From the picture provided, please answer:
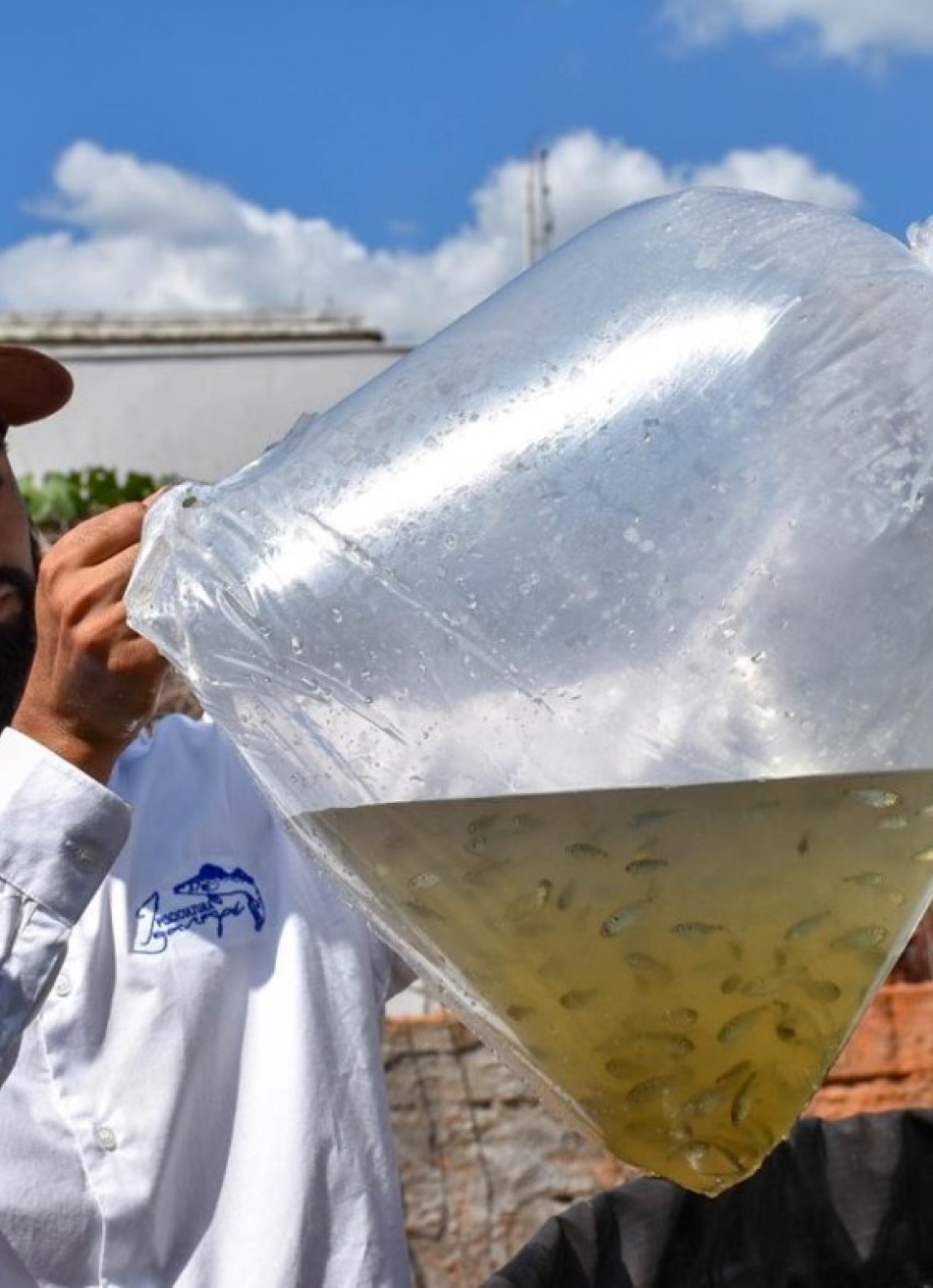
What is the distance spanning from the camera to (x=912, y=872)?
1107mm

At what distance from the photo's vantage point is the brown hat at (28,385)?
2.16 meters

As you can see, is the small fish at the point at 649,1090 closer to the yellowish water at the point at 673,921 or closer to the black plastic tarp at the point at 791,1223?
the yellowish water at the point at 673,921

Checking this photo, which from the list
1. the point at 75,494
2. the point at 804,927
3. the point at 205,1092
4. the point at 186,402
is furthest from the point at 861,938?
the point at 186,402

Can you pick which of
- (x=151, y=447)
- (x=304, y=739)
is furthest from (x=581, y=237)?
(x=151, y=447)

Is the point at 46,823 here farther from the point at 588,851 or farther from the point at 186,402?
the point at 186,402

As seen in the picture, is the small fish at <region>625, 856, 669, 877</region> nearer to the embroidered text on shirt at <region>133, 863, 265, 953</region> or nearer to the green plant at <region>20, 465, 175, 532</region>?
the embroidered text on shirt at <region>133, 863, 265, 953</region>

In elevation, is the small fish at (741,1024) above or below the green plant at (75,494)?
below

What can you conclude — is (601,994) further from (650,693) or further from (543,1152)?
(543,1152)

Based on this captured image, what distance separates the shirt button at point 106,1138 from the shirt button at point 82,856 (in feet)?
0.91

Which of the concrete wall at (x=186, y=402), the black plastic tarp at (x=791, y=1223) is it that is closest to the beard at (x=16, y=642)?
the black plastic tarp at (x=791, y=1223)

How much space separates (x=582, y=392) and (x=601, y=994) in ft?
1.16

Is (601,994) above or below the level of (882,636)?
below

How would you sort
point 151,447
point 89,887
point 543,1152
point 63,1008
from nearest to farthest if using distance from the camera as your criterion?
point 89,887, point 63,1008, point 543,1152, point 151,447

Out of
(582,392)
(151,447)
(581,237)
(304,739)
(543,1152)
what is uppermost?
(151,447)
